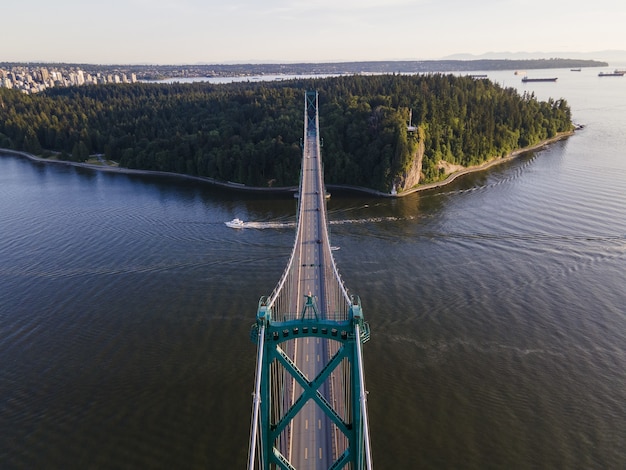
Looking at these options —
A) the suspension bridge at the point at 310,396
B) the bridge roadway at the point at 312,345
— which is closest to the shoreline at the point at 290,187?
the bridge roadway at the point at 312,345

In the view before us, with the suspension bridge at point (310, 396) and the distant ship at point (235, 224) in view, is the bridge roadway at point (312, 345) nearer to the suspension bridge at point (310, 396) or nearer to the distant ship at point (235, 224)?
the suspension bridge at point (310, 396)

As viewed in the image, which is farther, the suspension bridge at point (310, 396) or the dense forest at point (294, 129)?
the dense forest at point (294, 129)

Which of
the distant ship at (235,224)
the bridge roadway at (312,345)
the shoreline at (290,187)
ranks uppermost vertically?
the bridge roadway at (312,345)

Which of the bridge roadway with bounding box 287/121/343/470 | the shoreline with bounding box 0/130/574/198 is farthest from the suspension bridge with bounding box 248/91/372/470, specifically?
the shoreline with bounding box 0/130/574/198

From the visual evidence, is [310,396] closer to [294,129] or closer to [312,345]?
[312,345]

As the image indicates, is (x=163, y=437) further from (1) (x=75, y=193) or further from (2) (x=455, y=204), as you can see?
(1) (x=75, y=193)

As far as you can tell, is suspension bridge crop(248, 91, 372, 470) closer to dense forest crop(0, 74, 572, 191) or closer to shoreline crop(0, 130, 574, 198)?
Result: shoreline crop(0, 130, 574, 198)
